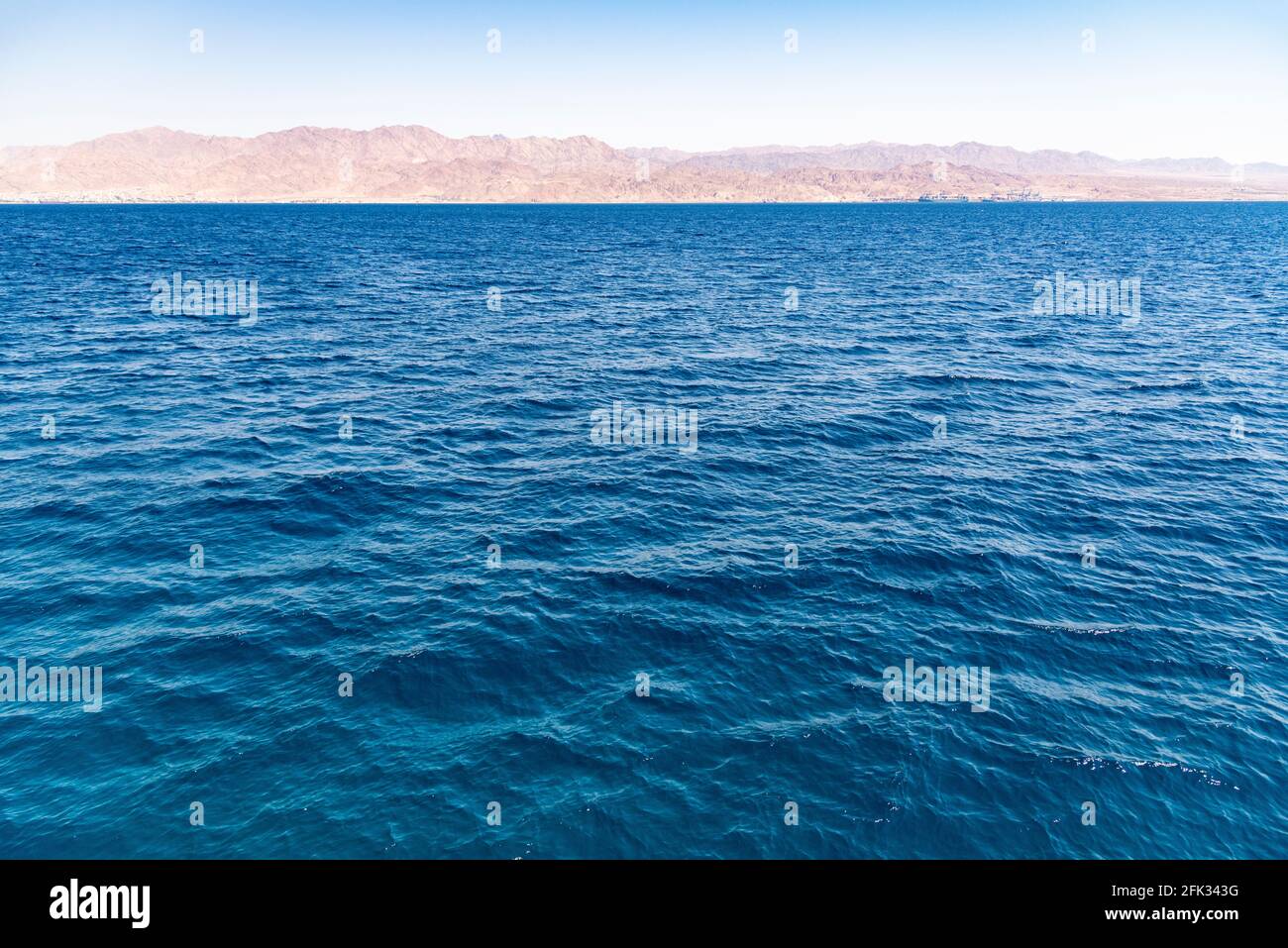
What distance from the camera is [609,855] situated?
19078mm

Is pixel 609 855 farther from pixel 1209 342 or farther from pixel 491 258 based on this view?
pixel 491 258

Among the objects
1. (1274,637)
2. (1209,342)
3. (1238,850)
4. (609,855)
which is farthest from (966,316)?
(609,855)

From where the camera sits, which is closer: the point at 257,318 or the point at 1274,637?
the point at 1274,637

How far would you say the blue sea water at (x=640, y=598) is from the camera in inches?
808

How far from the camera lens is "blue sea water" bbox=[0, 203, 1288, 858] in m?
20.5

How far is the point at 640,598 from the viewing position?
30.1 metres

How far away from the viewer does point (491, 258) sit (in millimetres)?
140125

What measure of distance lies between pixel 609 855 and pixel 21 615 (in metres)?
25.5

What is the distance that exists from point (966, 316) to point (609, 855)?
256 ft
